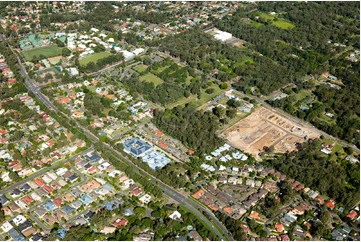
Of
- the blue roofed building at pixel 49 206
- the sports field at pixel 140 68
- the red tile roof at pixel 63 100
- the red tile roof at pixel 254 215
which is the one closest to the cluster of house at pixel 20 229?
the blue roofed building at pixel 49 206

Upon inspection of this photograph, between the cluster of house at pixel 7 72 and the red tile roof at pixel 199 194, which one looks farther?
the cluster of house at pixel 7 72

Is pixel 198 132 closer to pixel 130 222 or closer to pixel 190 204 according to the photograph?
pixel 190 204

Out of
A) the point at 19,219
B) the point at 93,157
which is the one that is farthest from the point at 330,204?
the point at 19,219

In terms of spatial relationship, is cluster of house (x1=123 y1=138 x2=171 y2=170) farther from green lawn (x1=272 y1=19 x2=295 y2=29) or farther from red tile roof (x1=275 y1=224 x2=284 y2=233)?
green lawn (x1=272 y1=19 x2=295 y2=29)

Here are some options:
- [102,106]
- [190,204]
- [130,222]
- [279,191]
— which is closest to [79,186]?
[130,222]

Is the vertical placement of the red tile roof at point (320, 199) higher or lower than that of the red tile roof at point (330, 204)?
lower

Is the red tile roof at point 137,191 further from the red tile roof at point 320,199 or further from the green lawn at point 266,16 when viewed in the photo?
the green lawn at point 266,16

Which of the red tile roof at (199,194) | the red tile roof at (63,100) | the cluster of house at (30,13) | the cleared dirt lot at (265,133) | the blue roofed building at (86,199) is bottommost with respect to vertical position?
the cluster of house at (30,13)
